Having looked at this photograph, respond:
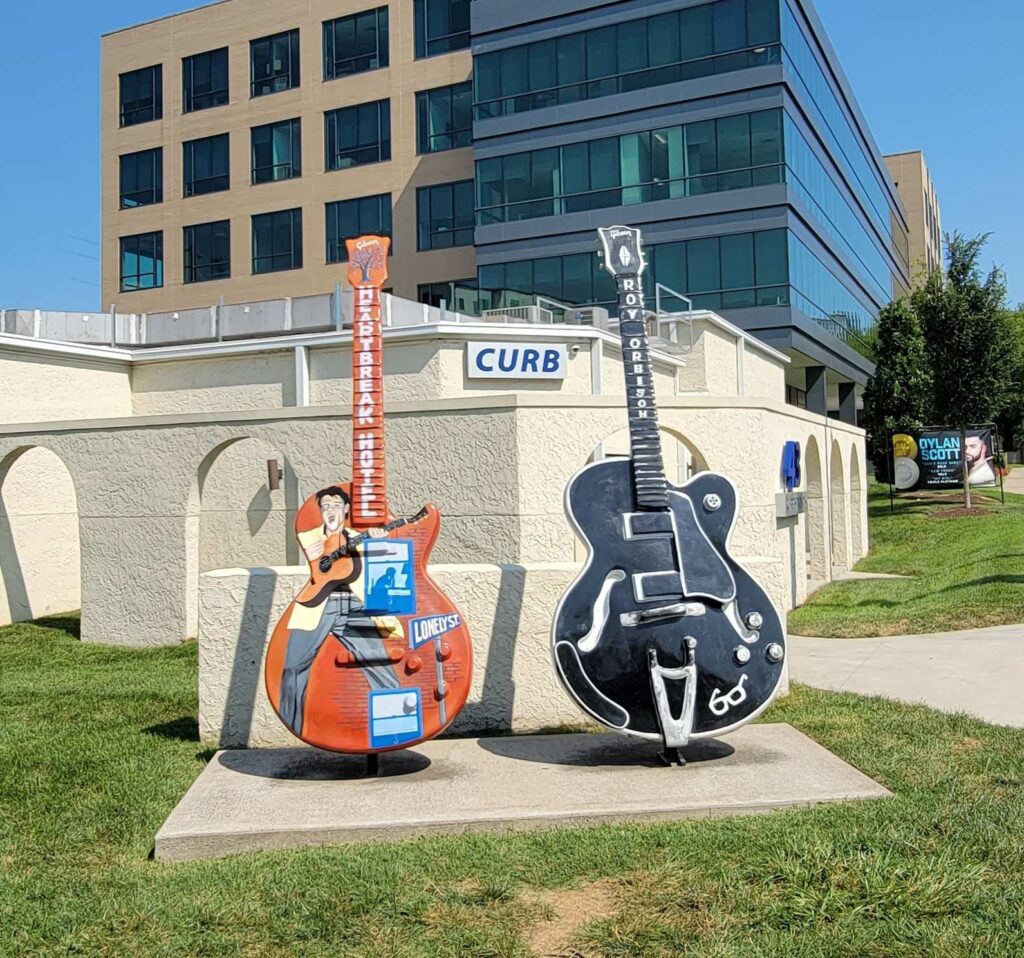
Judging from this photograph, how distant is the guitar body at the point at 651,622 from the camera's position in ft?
20.0

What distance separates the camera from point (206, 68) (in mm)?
35906

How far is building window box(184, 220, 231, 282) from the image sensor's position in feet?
115

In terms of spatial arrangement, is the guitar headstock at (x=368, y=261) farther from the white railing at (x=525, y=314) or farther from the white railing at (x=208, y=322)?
the white railing at (x=525, y=314)

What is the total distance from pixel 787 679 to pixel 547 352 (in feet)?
22.8

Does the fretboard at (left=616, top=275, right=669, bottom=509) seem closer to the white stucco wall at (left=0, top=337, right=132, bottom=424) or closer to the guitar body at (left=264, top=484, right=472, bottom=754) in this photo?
the guitar body at (left=264, top=484, right=472, bottom=754)

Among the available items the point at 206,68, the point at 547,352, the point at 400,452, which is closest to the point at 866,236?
the point at 206,68

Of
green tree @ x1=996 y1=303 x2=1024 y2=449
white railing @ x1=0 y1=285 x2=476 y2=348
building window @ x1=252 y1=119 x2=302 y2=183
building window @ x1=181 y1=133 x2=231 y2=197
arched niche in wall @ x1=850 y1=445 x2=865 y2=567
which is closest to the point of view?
white railing @ x1=0 y1=285 x2=476 y2=348

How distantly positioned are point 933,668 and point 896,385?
2004cm

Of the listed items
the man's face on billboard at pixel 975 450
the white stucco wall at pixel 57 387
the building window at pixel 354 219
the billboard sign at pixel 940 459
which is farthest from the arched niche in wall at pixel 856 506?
the building window at pixel 354 219

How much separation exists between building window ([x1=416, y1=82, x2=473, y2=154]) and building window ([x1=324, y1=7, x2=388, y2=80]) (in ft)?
6.75

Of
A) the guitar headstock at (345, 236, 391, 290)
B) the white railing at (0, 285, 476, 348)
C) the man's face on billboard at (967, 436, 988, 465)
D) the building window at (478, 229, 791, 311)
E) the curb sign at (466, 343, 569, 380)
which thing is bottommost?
the man's face on billboard at (967, 436, 988, 465)

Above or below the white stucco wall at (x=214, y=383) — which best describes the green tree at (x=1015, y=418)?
above

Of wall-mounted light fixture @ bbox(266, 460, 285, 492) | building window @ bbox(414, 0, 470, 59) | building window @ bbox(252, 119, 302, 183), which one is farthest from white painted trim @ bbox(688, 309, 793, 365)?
building window @ bbox(252, 119, 302, 183)

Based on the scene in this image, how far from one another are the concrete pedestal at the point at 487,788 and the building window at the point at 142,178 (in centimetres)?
3346
